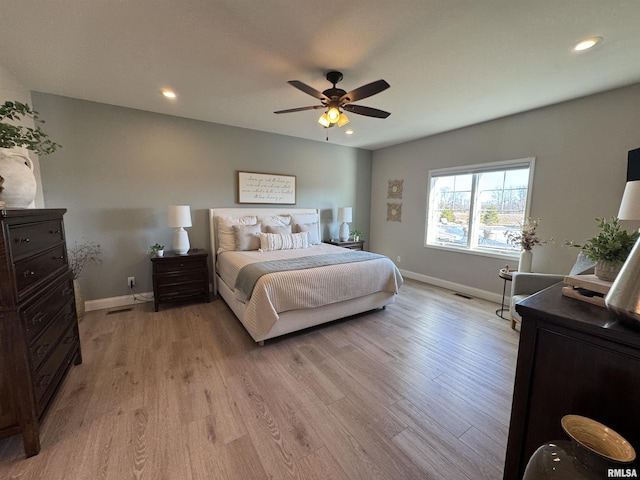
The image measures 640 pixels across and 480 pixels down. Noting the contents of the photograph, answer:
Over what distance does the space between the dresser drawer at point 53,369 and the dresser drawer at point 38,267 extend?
497 millimetres

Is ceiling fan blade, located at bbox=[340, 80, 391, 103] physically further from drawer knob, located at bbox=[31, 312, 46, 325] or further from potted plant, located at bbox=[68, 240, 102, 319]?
potted plant, located at bbox=[68, 240, 102, 319]

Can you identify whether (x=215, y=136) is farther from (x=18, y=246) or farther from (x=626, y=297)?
→ (x=626, y=297)

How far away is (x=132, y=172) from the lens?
331 cm

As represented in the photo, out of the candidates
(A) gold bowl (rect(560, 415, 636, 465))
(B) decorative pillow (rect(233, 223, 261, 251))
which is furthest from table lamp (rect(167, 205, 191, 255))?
(A) gold bowl (rect(560, 415, 636, 465))

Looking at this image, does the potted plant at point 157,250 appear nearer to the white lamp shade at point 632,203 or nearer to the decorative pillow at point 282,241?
the decorative pillow at point 282,241

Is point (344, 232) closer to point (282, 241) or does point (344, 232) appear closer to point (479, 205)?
point (282, 241)

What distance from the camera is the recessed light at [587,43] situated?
1823mm

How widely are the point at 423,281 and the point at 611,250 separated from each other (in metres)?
3.84

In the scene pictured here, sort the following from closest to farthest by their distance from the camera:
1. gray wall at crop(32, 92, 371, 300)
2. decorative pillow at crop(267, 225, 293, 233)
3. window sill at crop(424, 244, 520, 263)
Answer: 1. gray wall at crop(32, 92, 371, 300)
2. window sill at crop(424, 244, 520, 263)
3. decorative pillow at crop(267, 225, 293, 233)

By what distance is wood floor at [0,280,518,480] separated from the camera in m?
1.35

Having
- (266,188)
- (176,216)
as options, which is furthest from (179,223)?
(266,188)

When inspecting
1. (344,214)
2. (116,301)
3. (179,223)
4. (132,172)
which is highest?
(132,172)

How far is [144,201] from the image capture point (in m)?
3.42

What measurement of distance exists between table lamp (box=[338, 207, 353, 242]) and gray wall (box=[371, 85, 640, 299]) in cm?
132
